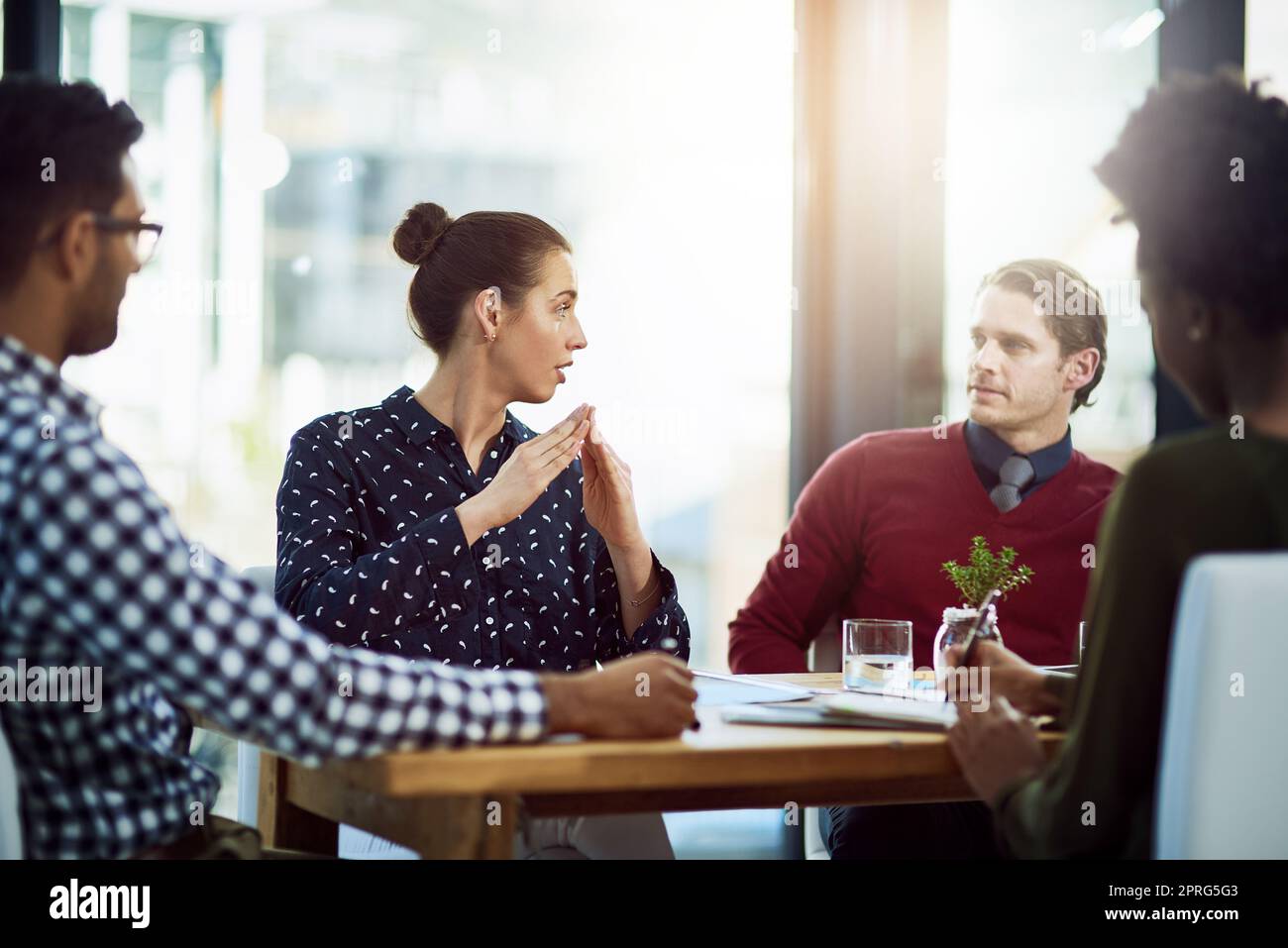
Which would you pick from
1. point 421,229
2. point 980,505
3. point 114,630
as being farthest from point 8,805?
point 980,505

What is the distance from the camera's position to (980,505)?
2.35 meters

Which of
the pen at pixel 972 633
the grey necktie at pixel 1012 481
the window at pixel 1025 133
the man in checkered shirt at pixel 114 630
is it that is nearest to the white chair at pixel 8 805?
the man in checkered shirt at pixel 114 630

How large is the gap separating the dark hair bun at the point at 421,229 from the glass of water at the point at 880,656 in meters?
1.02

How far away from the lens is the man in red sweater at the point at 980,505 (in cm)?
229

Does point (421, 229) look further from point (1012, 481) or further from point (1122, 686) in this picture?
point (1122, 686)

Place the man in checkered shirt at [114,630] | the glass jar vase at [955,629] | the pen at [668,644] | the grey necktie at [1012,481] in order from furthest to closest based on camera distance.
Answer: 1. the grey necktie at [1012,481]
2. the pen at [668,644]
3. the glass jar vase at [955,629]
4. the man in checkered shirt at [114,630]

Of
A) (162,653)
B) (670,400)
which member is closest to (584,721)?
(162,653)

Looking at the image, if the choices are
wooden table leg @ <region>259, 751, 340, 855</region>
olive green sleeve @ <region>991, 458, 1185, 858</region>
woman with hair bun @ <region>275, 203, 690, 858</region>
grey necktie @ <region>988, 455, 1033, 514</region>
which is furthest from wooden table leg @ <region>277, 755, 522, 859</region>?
grey necktie @ <region>988, 455, 1033, 514</region>

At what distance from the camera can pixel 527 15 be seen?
120 inches

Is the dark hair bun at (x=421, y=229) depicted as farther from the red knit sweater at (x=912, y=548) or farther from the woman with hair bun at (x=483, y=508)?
the red knit sweater at (x=912, y=548)

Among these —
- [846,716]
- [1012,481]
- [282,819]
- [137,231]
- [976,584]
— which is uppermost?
[137,231]

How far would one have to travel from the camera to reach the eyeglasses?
1.24 metres

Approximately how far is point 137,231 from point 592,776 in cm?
70

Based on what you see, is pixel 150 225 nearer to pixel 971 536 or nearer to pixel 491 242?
pixel 491 242
